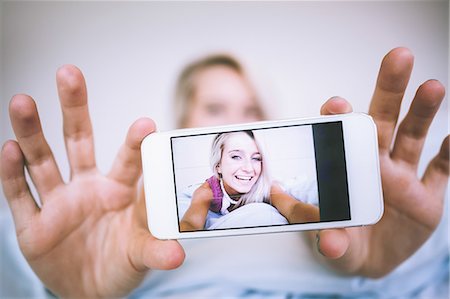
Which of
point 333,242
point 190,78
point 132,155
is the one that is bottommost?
point 333,242

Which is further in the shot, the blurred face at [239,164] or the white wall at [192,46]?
the white wall at [192,46]

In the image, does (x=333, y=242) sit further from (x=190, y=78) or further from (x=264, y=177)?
(x=190, y=78)

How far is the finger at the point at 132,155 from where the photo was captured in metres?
0.52

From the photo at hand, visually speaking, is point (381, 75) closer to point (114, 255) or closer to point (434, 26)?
point (434, 26)

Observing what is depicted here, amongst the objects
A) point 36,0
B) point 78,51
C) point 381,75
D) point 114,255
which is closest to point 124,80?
point 78,51

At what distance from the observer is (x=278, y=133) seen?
51cm

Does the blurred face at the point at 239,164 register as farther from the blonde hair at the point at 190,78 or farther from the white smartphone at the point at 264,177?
the blonde hair at the point at 190,78

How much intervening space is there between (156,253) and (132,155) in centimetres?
13

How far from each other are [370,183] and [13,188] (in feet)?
1.42

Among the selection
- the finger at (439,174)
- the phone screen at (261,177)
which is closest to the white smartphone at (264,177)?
the phone screen at (261,177)

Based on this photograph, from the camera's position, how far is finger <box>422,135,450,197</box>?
1.89ft

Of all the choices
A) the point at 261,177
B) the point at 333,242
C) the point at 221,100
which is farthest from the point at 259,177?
the point at 221,100

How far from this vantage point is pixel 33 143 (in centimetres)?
52

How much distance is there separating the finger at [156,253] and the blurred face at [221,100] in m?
0.23
